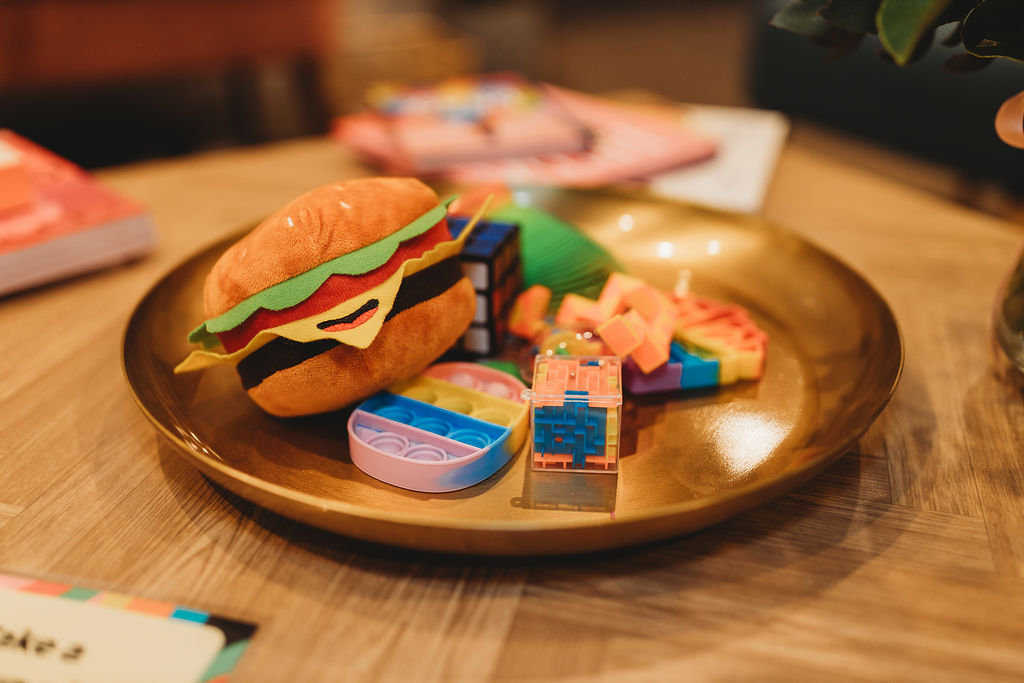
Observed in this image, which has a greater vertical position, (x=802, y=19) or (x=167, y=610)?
(x=802, y=19)

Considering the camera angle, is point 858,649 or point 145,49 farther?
point 145,49

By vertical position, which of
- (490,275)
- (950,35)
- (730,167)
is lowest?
(730,167)

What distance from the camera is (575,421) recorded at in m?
0.43

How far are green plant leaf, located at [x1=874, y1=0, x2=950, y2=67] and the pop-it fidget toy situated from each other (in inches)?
10.9

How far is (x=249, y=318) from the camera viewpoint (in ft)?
1.47

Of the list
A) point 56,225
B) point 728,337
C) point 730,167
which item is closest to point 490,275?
point 728,337

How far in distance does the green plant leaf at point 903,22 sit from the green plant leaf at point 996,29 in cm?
8

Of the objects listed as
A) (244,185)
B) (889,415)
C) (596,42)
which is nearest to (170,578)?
(889,415)

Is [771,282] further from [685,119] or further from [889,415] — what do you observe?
[685,119]

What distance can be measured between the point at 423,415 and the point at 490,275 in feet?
0.37

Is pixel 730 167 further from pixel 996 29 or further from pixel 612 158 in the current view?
pixel 996 29

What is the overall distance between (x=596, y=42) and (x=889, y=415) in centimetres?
217

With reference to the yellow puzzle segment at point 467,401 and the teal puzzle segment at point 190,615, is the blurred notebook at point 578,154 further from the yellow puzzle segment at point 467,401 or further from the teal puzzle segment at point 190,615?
the teal puzzle segment at point 190,615

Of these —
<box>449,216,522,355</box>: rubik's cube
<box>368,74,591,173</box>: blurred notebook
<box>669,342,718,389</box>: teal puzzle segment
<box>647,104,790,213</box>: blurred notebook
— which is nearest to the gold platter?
<box>669,342,718,389</box>: teal puzzle segment
